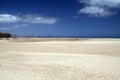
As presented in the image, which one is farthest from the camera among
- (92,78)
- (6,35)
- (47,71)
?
(6,35)

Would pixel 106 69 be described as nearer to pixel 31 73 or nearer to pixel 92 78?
pixel 92 78

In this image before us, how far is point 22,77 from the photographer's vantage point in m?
8.53

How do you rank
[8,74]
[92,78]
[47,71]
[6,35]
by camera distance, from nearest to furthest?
1. [92,78]
2. [8,74]
3. [47,71]
4. [6,35]

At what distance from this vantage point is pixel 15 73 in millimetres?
9203

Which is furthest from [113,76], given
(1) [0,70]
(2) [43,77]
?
(1) [0,70]

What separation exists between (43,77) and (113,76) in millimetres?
3197

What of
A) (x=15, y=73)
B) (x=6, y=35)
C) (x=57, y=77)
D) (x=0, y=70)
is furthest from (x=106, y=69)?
(x=6, y=35)

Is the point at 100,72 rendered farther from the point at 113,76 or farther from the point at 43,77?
the point at 43,77

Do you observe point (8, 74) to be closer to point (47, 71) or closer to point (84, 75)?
point (47, 71)

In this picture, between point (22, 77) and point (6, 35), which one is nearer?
point (22, 77)

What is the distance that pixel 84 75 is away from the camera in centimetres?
888

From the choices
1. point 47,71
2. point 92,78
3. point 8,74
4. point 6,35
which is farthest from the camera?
point 6,35

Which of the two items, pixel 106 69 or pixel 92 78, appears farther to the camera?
pixel 106 69

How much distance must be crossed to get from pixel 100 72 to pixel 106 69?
87cm
